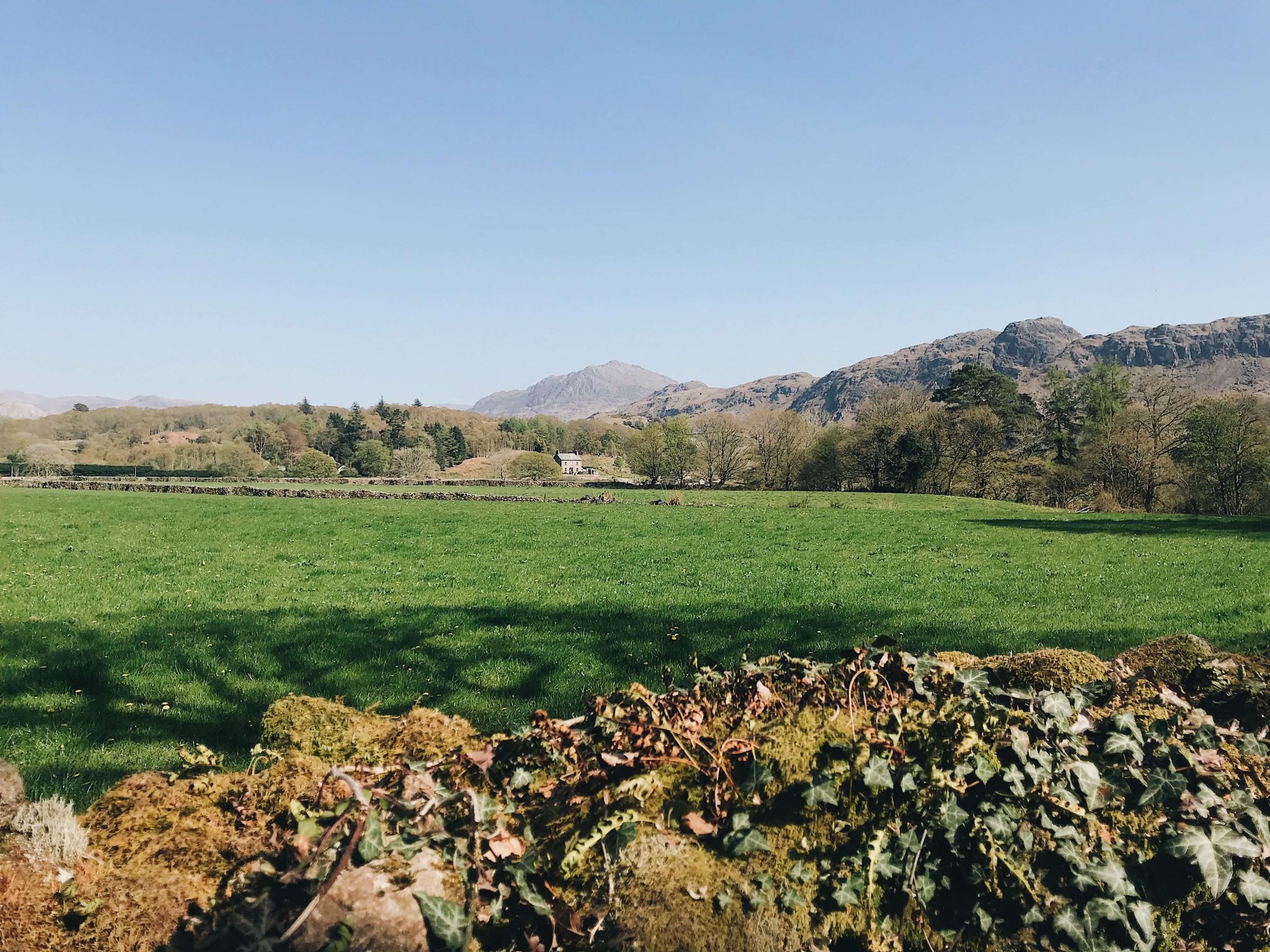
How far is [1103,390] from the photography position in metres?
75.3

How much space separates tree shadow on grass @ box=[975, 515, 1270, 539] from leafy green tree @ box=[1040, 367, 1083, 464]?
37.8m

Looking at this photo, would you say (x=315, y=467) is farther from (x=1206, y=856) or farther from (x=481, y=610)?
(x=1206, y=856)

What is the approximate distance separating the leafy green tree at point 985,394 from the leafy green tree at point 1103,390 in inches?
271

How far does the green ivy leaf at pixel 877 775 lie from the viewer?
2.29m

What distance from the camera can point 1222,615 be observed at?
1252cm

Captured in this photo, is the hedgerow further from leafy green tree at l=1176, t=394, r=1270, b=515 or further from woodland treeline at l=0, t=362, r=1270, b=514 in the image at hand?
leafy green tree at l=1176, t=394, r=1270, b=515

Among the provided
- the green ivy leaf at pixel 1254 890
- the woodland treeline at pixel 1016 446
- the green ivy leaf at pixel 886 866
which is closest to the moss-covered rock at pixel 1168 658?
the green ivy leaf at pixel 1254 890

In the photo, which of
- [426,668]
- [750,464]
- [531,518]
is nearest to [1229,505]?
[750,464]

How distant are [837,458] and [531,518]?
178ft

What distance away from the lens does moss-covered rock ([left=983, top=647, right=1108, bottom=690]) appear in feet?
10.2

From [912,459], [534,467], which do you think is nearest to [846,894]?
[912,459]

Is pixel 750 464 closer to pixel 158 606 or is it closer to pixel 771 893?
pixel 158 606

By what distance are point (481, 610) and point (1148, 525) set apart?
3539 centimetres

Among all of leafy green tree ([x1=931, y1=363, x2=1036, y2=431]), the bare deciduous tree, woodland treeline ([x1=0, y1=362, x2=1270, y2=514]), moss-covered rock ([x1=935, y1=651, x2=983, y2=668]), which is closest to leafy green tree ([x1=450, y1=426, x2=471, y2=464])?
woodland treeline ([x1=0, y1=362, x2=1270, y2=514])
